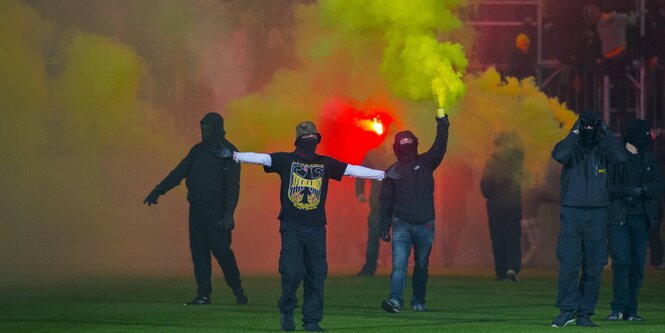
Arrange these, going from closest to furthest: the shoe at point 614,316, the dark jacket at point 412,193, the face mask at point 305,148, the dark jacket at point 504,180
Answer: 1. the face mask at point 305,148
2. the shoe at point 614,316
3. the dark jacket at point 412,193
4. the dark jacket at point 504,180

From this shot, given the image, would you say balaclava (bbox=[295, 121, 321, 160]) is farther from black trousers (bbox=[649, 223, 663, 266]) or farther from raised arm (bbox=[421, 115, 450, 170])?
black trousers (bbox=[649, 223, 663, 266])

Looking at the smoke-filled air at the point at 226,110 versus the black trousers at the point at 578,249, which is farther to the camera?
the smoke-filled air at the point at 226,110

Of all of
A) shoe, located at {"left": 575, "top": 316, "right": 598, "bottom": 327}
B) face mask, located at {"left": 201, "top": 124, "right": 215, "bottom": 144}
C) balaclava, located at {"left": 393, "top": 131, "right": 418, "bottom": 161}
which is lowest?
shoe, located at {"left": 575, "top": 316, "right": 598, "bottom": 327}

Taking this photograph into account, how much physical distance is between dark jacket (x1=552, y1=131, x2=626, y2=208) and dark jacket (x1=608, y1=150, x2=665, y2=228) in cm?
49

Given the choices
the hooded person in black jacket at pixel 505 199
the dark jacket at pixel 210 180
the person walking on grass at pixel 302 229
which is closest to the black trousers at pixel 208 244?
the dark jacket at pixel 210 180

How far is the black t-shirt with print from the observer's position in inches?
524

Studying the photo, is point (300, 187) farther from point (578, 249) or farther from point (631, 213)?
point (631, 213)

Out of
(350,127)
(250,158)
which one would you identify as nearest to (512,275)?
(350,127)

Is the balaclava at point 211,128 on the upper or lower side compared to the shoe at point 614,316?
upper

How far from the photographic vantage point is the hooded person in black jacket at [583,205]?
1349 cm

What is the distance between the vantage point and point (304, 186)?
43.8 ft

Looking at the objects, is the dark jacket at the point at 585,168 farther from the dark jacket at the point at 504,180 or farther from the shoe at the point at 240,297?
the dark jacket at the point at 504,180

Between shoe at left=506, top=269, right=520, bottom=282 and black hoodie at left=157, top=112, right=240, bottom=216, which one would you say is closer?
black hoodie at left=157, top=112, right=240, bottom=216

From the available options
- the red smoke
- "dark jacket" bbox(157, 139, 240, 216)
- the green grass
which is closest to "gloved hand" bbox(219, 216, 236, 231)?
"dark jacket" bbox(157, 139, 240, 216)
